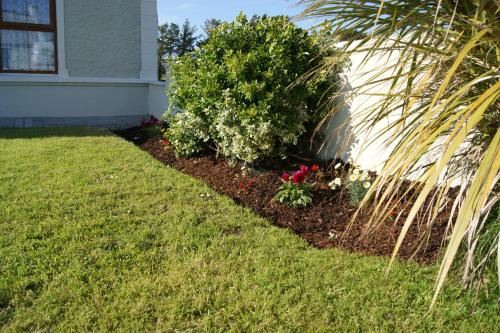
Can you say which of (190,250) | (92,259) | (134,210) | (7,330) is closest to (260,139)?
(134,210)

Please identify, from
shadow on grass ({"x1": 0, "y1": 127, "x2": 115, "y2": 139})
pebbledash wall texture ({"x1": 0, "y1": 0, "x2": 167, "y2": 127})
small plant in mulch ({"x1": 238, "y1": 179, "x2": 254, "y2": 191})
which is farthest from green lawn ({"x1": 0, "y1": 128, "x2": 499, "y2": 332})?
pebbledash wall texture ({"x1": 0, "y1": 0, "x2": 167, "y2": 127})

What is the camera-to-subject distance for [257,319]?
2.36 metres

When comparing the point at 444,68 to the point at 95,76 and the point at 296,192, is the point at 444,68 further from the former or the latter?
the point at 95,76

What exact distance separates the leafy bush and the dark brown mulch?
31 cm

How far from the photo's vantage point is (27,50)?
30.1 feet

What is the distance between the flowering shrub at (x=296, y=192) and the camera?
13.5 ft

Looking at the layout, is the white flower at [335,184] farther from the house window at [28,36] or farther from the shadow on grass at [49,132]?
the house window at [28,36]

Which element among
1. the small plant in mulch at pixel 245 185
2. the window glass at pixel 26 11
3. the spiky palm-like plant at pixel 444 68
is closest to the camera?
the spiky palm-like plant at pixel 444 68

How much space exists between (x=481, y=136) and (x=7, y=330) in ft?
8.76

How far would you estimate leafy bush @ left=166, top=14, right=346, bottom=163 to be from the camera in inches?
189

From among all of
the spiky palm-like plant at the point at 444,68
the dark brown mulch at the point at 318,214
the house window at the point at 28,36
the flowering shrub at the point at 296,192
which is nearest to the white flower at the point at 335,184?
the dark brown mulch at the point at 318,214

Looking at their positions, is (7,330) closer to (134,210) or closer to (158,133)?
(134,210)

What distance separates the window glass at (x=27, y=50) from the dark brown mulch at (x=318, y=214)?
5251 mm

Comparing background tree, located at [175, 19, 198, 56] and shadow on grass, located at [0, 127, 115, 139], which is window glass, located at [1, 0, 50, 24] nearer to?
shadow on grass, located at [0, 127, 115, 139]
